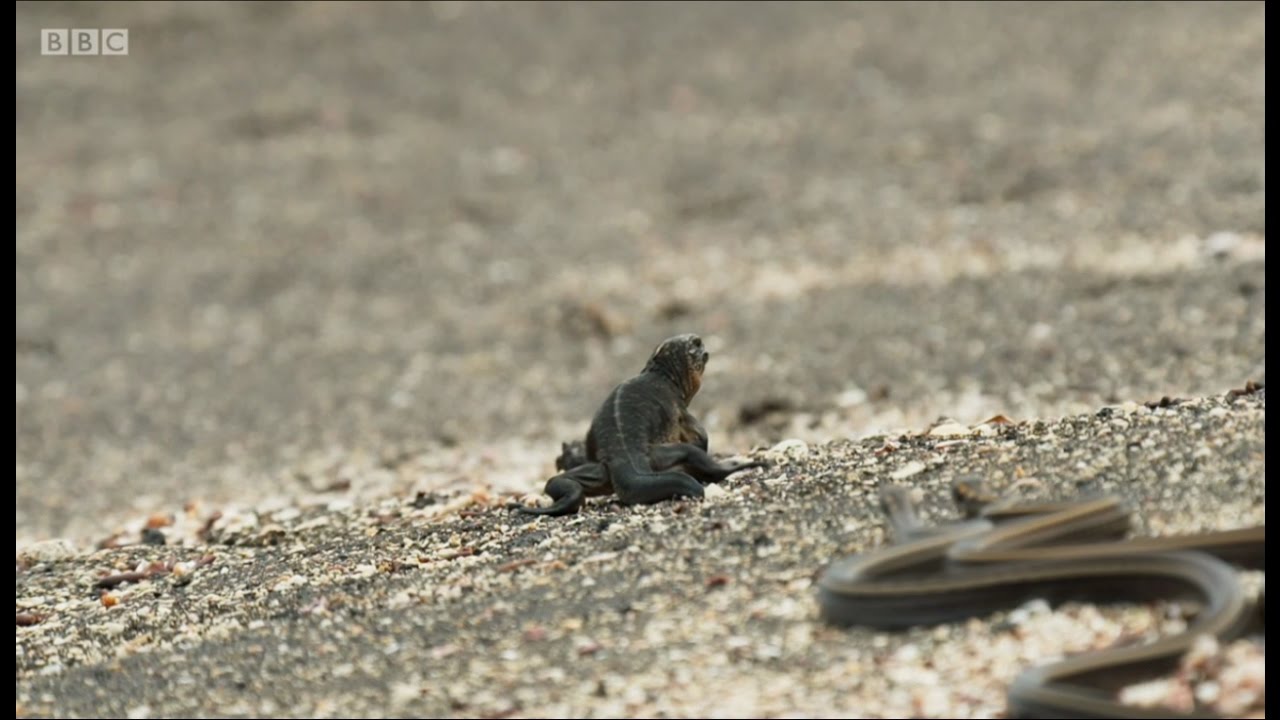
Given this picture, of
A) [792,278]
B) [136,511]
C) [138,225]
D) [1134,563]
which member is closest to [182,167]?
[138,225]

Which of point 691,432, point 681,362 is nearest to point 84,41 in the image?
point 681,362

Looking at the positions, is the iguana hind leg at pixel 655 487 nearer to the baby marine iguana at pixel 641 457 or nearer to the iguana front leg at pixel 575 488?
the baby marine iguana at pixel 641 457

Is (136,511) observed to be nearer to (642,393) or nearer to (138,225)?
(642,393)

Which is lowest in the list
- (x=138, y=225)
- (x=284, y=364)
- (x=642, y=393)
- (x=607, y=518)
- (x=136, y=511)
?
(x=607, y=518)

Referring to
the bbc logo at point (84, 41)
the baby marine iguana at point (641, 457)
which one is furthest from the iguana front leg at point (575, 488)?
the bbc logo at point (84, 41)

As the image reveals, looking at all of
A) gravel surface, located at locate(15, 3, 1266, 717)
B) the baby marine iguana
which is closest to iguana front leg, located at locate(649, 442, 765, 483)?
the baby marine iguana

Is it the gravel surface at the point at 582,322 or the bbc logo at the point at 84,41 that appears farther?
the bbc logo at the point at 84,41
